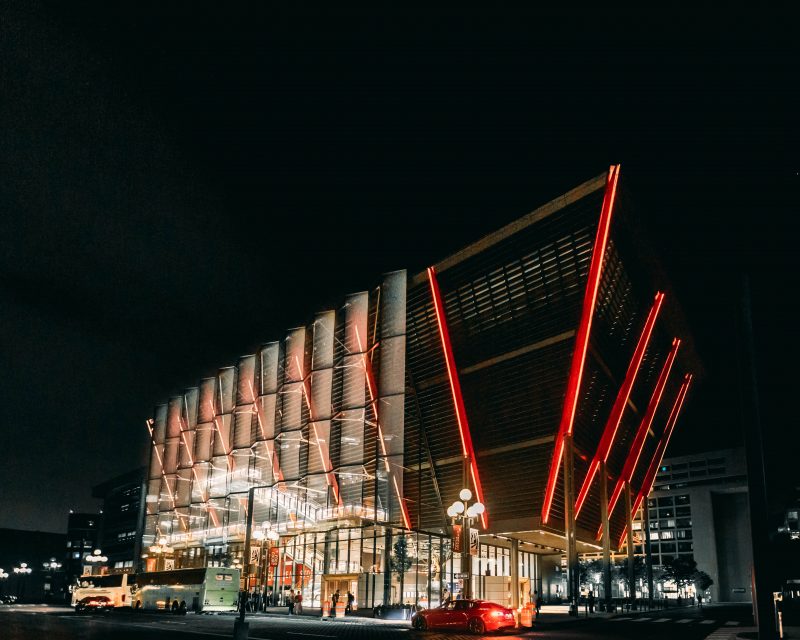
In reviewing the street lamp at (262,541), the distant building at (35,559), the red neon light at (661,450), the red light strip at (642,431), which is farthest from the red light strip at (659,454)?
the distant building at (35,559)

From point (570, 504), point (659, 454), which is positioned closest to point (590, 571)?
point (659, 454)

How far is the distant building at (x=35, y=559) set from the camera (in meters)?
168

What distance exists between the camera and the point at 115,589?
54000mm

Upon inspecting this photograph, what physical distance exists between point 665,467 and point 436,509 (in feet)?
438

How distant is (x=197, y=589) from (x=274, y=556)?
10.8 m

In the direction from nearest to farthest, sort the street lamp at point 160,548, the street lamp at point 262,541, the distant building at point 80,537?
the street lamp at point 262,541 < the street lamp at point 160,548 < the distant building at point 80,537

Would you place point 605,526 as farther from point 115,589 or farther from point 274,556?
point 115,589

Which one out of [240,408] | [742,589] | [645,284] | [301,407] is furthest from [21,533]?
[645,284]

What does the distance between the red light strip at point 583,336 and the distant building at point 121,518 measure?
368 ft

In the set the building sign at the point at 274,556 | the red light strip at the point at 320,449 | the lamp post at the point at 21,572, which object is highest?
the red light strip at the point at 320,449

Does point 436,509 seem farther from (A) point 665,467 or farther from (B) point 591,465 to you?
(A) point 665,467

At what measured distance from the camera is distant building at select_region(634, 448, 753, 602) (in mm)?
135500

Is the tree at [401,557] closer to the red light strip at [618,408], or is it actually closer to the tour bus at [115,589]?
the red light strip at [618,408]

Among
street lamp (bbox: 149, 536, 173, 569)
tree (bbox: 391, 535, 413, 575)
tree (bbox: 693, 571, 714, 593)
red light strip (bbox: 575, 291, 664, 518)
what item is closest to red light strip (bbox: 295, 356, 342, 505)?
tree (bbox: 391, 535, 413, 575)
